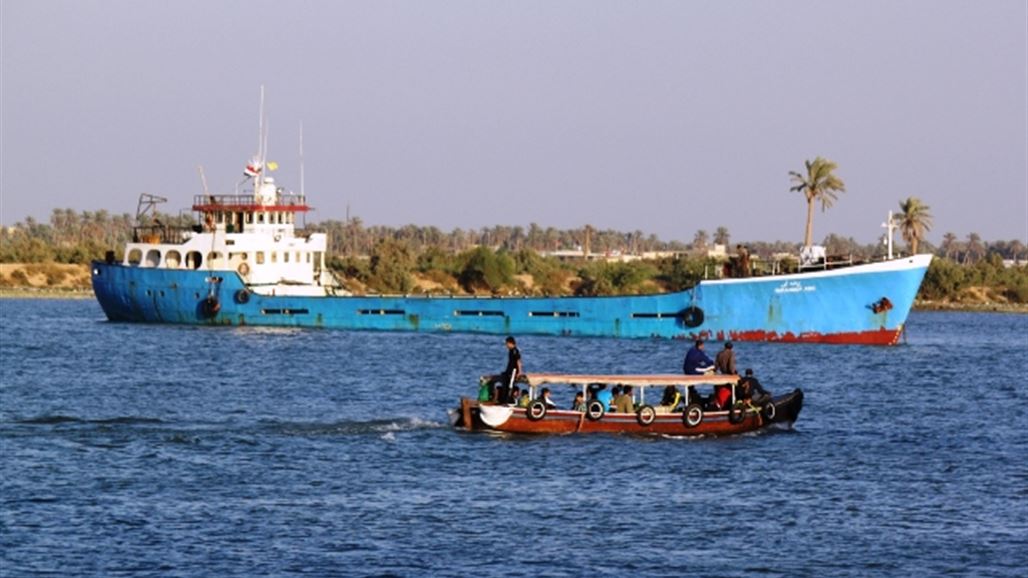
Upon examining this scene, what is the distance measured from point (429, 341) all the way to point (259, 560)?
2008 inches

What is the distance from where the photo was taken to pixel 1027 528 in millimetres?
29188

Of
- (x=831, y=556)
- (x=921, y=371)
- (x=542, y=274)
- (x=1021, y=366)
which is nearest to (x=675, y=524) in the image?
(x=831, y=556)

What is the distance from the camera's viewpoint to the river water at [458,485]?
2648 cm

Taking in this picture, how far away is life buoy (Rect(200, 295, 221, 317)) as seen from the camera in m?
81.5

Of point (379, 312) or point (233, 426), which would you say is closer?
point (233, 426)

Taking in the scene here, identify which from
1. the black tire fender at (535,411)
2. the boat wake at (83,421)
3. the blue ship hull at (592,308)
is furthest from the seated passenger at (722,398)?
the blue ship hull at (592,308)

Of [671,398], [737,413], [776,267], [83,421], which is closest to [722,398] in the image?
[737,413]

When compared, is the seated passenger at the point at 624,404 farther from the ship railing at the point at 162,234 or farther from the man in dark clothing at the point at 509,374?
the ship railing at the point at 162,234

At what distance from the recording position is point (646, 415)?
38.9 meters

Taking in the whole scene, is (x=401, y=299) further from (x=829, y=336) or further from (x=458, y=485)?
(x=458, y=485)

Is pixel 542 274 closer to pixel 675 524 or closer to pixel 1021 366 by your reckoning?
pixel 1021 366

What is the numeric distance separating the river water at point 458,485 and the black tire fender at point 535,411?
556 mm

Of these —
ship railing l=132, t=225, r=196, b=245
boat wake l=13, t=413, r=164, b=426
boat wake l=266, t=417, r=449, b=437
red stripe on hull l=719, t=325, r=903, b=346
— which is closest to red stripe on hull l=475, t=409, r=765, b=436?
boat wake l=266, t=417, r=449, b=437

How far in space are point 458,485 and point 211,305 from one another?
50459 millimetres
